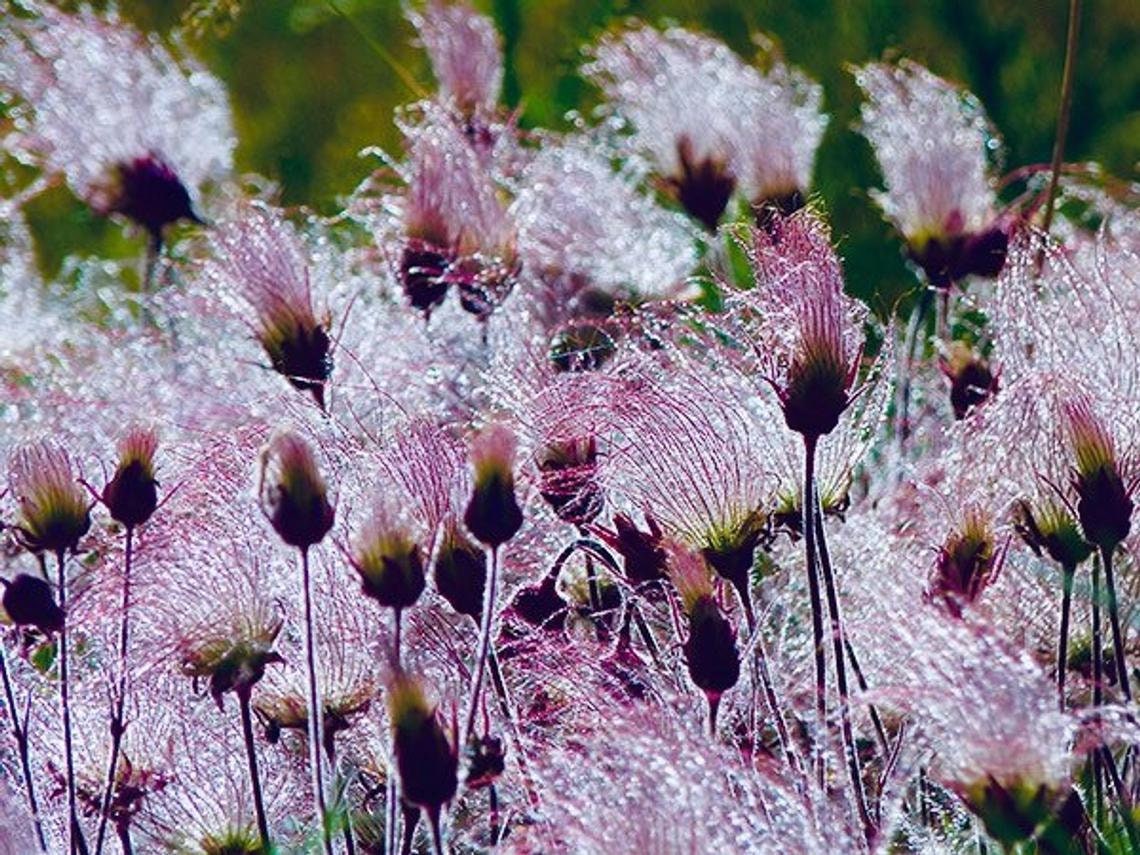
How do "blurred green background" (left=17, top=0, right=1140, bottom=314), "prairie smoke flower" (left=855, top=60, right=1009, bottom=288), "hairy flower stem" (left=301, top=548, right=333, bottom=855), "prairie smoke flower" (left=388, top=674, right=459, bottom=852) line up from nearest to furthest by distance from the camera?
"prairie smoke flower" (left=388, top=674, right=459, bottom=852) → "hairy flower stem" (left=301, top=548, right=333, bottom=855) → "prairie smoke flower" (left=855, top=60, right=1009, bottom=288) → "blurred green background" (left=17, top=0, right=1140, bottom=314)

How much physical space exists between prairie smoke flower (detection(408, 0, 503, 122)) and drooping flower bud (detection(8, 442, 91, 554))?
87 centimetres

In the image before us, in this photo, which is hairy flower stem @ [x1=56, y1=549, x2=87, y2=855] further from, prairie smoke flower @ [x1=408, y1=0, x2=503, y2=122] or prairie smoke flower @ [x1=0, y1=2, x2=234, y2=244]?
prairie smoke flower @ [x1=408, y1=0, x2=503, y2=122]

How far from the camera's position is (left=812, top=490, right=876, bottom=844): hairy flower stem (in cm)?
139

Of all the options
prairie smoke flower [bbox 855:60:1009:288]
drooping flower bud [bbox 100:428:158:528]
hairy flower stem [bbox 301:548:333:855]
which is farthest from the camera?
prairie smoke flower [bbox 855:60:1009:288]

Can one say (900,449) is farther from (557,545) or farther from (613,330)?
(557,545)

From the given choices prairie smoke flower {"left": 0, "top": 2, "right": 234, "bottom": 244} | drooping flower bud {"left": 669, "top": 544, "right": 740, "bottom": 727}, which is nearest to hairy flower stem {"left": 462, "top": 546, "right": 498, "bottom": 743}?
drooping flower bud {"left": 669, "top": 544, "right": 740, "bottom": 727}

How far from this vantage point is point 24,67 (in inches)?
94.3

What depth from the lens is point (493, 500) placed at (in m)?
1.35

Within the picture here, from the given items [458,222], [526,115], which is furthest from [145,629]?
[526,115]

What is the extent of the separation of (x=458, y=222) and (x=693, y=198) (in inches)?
14.0

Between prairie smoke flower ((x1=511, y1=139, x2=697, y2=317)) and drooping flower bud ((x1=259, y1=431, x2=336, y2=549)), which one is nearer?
drooping flower bud ((x1=259, y1=431, x2=336, y2=549))

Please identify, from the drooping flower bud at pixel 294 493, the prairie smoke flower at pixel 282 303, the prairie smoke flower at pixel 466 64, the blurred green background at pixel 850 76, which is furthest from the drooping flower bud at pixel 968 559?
the blurred green background at pixel 850 76

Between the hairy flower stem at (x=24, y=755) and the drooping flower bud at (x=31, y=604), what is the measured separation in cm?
5

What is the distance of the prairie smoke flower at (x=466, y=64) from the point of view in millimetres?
2402
